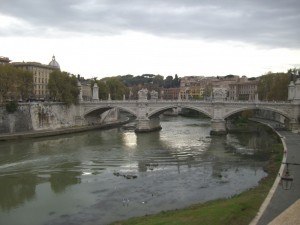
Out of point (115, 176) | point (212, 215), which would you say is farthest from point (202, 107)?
point (212, 215)

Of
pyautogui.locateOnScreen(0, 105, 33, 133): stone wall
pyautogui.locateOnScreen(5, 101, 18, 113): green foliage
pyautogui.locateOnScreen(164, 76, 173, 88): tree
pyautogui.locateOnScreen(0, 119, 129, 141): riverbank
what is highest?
pyautogui.locateOnScreen(164, 76, 173, 88): tree

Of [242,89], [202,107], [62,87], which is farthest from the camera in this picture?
[242,89]

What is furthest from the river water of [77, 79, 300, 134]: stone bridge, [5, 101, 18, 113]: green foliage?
[5, 101, 18, 113]: green foliage

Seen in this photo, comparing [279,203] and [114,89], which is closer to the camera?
[279,203]

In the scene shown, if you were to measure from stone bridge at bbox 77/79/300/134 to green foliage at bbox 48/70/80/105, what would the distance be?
2.26 m

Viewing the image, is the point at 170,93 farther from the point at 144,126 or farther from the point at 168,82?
the point at 144,126

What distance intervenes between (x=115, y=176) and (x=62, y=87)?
25.4m

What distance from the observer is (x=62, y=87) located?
4341 centimetres

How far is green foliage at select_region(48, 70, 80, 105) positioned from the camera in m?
42.6

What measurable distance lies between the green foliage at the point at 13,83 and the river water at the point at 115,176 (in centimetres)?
698

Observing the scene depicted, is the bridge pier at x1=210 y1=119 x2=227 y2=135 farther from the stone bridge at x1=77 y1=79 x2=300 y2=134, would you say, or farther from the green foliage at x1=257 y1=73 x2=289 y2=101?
the green foliage at x1=257 y1=73 x2=289 y2=101

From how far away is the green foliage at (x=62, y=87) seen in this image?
140 ft

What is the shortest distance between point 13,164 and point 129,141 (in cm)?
1226

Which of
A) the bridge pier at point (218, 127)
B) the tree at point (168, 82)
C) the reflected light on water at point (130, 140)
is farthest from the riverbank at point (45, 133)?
the tree at point (168, 82)
